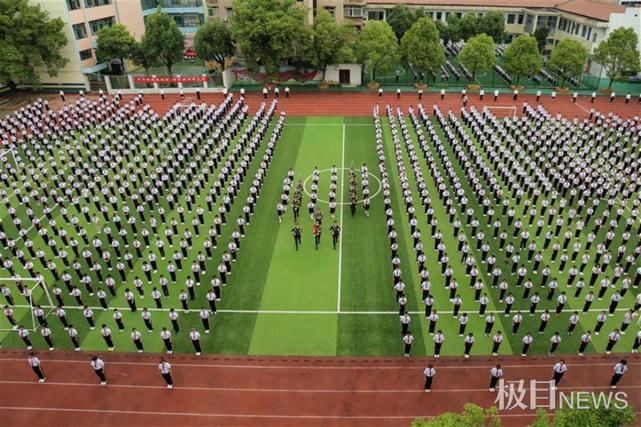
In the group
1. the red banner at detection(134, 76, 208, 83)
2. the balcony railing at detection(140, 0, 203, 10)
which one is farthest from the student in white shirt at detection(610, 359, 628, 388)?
the balcony railing at detection(140, 0, 203, 10)

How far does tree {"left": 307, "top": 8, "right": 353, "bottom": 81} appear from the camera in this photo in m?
37.4

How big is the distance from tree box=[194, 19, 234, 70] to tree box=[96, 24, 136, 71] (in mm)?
5954

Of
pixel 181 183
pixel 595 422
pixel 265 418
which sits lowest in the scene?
pixel 265 418

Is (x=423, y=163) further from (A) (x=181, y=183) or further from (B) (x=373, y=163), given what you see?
(A) (x=181, y=183)

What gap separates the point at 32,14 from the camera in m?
35.3

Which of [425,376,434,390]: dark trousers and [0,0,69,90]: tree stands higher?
[0,0,69,90]: tree

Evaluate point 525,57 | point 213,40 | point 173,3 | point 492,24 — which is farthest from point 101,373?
point 173,3

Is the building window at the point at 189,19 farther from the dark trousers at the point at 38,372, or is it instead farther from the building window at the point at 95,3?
the dark trousers at the point at 38,372

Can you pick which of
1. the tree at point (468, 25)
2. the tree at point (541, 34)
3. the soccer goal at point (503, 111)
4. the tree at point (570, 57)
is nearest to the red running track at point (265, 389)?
the soccer goal at point (503, 111)

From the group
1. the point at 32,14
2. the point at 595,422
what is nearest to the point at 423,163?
the point at 595,422

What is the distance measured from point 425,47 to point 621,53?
14.6 metres

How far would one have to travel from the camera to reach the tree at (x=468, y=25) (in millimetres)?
46375

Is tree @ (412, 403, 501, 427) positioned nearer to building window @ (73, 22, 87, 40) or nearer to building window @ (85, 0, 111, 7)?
building window @ (73, 22, 87, 40)

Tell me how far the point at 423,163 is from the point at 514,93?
16.3 m
